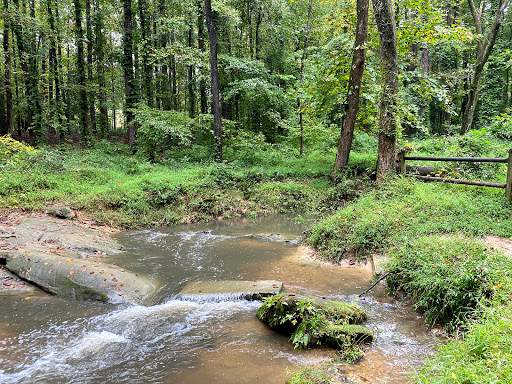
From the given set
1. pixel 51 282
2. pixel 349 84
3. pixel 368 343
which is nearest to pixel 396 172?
pixel 349 84

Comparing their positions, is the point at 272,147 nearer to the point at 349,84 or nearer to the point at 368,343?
the point at 349,84

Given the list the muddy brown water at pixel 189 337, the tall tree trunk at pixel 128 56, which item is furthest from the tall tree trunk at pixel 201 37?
the muddy brown water at pixel 189 337

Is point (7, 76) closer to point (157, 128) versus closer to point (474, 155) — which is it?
point (157, 128)

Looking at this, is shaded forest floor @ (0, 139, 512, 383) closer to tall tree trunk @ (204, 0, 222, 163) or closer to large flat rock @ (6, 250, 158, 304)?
tall tree trunk @ (204, 0, 222, 163)

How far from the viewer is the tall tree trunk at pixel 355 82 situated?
1130 cm

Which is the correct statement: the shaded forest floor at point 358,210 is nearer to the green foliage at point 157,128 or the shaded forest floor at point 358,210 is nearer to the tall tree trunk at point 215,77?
the green foliage at point 157,128

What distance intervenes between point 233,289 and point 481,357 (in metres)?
3.68

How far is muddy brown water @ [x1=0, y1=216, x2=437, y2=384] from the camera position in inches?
140

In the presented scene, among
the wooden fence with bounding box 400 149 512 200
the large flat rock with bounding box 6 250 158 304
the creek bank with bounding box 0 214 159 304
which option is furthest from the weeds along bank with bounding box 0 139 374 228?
the large flat rock with bounding box 6 250 158 304

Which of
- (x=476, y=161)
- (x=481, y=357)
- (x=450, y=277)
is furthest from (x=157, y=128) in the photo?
(x=481, y=357)

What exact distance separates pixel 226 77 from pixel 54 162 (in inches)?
419

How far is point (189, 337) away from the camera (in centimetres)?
433

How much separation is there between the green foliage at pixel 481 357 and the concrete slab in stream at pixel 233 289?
8.75ft

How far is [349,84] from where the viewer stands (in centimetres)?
1212
